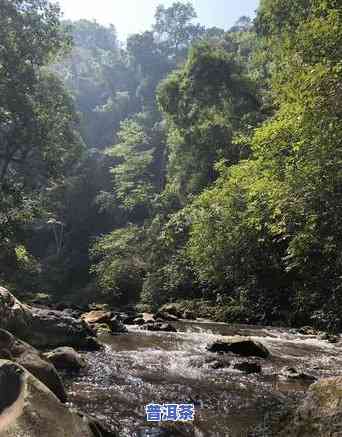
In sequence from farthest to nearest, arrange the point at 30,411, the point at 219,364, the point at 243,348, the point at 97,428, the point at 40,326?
the point at 243,348 < the point at 40,326 < the point at 219,364 < the point at 97,428 < the point at 30,411

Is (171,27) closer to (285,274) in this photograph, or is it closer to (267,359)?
(285,274)

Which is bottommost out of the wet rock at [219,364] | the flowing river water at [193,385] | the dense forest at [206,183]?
the flowing river water at [193,385]

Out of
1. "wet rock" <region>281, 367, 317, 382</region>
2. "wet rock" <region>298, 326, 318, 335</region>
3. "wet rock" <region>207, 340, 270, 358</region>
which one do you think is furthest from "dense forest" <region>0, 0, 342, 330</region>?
"wet rock" <region>207, 340, 270, 358</region>

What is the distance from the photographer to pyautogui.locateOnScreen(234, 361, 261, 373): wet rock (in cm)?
818

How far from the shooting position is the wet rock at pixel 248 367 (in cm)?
818

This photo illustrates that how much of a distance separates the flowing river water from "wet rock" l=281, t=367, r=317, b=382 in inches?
3.8

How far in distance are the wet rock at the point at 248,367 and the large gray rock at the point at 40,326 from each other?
139 inches

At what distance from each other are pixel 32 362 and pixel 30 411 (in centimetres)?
213

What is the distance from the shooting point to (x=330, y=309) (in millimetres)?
8617

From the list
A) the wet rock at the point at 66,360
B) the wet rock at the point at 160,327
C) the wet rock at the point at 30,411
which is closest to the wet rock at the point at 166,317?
the wet rock at the point at 160,327

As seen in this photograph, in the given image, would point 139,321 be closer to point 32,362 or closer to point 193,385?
point 193,385

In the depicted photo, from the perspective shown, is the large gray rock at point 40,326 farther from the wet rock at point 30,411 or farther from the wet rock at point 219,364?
the wet rock at point 30,411

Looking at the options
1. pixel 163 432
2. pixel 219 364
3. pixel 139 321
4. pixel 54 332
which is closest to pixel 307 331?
A: pixel 139 321

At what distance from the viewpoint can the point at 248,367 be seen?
26.9 feet
